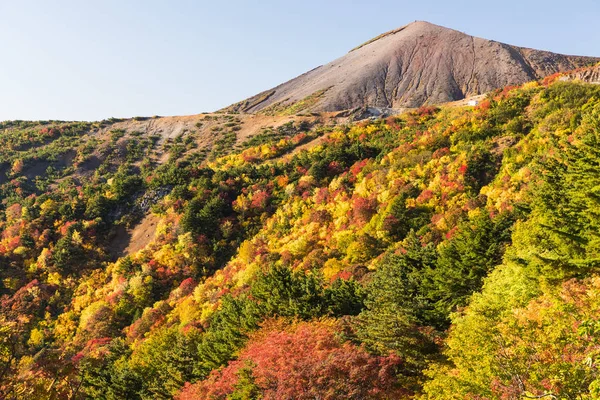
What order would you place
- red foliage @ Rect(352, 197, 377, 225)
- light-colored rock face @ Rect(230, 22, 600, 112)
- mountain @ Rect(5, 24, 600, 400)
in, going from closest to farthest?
mountain @ Rect(5, 24, 600, 400) < red foliage @ Rect(352, 197, 377, 225) < light-colored rock face @ Rect(230, 22, 600, 112)

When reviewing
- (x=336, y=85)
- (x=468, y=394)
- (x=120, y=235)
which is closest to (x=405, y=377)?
(x=468, y=394)

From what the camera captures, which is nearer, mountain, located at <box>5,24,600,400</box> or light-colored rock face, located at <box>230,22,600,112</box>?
mountain, located at <box>5,24,600,400</box>

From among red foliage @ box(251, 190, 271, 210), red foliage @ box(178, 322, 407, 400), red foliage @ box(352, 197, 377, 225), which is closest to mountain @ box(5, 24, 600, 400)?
red foliage @ box(178, 322, 407, 400)

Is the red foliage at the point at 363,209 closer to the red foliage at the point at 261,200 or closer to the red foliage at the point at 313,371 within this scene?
the red foliage at the point at 261,200

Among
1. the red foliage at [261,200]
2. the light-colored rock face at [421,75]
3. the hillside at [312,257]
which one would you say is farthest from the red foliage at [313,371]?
the light-colored rock face at [421,75]

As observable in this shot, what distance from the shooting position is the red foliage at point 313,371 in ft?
60.7

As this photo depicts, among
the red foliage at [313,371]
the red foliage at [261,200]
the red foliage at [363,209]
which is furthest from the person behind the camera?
the red foliage at [261,200]

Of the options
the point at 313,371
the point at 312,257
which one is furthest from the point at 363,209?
the point at 313,371

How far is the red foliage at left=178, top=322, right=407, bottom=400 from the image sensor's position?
60.7 feet

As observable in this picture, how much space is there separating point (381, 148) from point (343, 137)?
44.8 ft

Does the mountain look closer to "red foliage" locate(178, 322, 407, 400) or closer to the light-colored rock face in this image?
"red foliage" locate(178, 322, 407, 400)

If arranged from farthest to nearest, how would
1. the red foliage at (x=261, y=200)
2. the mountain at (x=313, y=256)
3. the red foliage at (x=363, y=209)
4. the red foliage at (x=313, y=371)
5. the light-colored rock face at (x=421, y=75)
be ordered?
the light-colored rock face at (x=421, y=75), the red foliage at (x=261, y=200), the red foliage at (x=363, y=209), the red foliage at (x=313, y=371), the mountain at (x=313, y=256)

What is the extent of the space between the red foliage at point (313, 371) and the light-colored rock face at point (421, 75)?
132 meters

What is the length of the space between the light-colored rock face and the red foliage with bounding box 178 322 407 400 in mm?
132418
